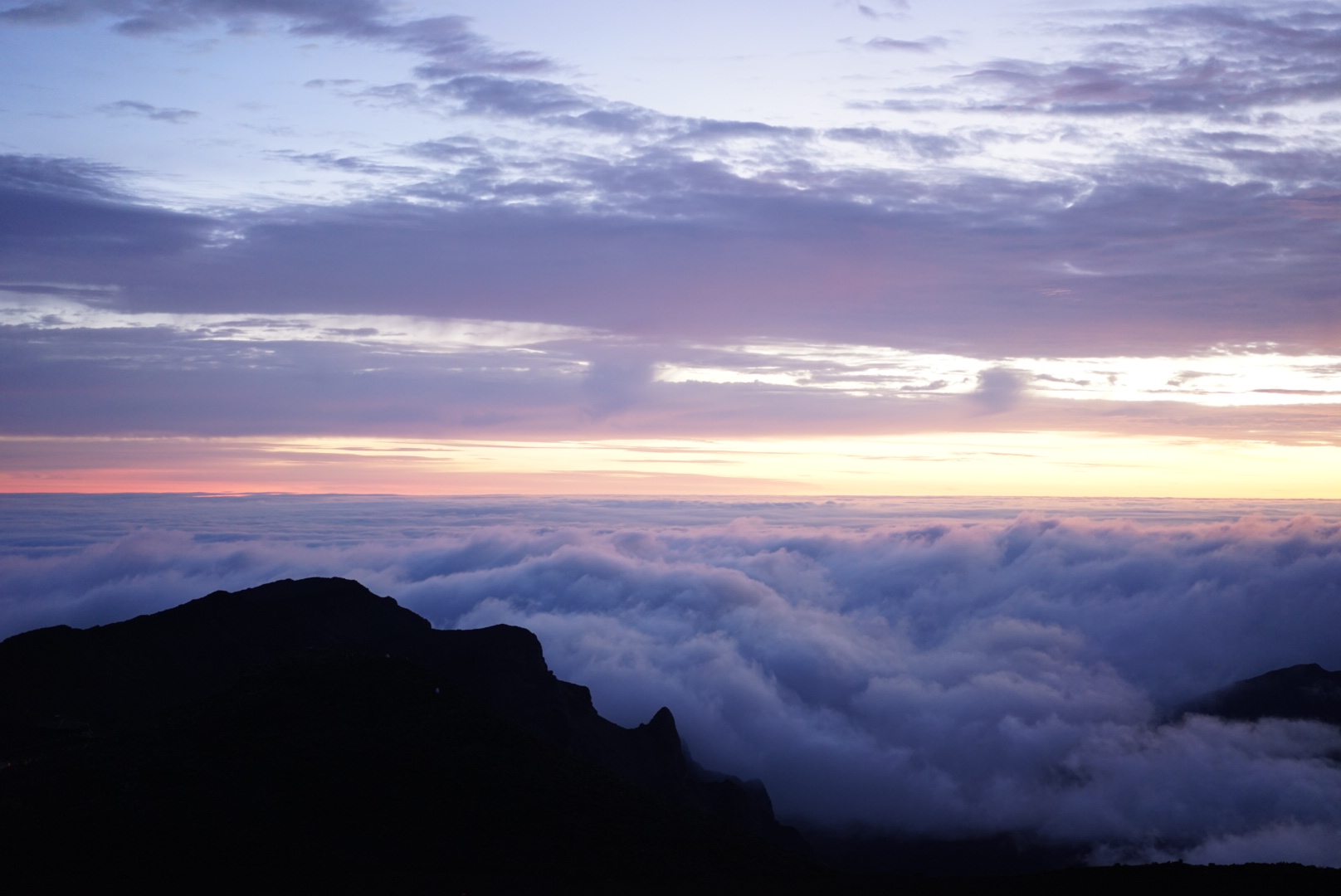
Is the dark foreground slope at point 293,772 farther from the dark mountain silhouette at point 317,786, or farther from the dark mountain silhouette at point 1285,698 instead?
the dark mountain silhouette at point 1285,698

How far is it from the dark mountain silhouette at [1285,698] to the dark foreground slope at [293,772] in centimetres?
10388

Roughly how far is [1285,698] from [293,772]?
13171 centimetres

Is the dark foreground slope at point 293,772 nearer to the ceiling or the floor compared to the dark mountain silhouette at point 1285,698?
nearer to the ceiling

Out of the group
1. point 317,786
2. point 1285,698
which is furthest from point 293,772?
point 1285,698

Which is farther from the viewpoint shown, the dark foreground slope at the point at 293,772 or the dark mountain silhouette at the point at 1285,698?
the dark mountain silhouette at the point at 1285,698

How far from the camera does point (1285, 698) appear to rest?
12181cm

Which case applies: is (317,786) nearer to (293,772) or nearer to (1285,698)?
(293,772)

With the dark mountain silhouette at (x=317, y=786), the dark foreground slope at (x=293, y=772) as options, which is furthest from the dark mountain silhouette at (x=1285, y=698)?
the dark foreground slope at (x=293, y=772)

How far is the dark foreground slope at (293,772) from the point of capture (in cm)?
2969

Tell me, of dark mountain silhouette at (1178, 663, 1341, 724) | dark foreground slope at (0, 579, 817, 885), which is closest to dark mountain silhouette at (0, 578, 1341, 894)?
dark foreground slope at (0, 579, 817, 885)

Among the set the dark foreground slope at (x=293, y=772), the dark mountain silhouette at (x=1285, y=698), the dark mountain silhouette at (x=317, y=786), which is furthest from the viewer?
the dark mountain silhouette at (x=1285, y=698)

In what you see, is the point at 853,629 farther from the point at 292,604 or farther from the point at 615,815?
the point at 615,815

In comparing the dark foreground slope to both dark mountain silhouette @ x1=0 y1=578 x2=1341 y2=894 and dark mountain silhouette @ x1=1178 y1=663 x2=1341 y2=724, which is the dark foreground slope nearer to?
dark mountain silhouette @ x1=0 y1=578 x2=1341 y2=894

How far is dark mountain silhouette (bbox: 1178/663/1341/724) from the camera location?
117m
